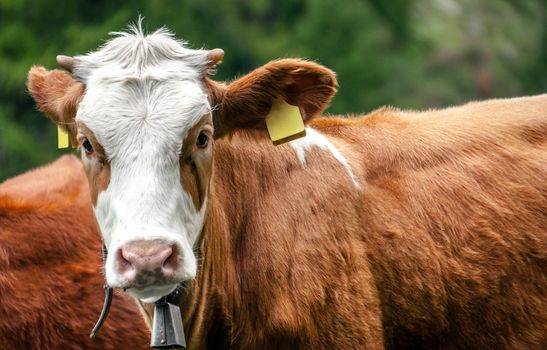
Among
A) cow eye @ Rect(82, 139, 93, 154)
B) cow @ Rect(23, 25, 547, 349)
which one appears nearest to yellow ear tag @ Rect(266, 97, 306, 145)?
cow @ Rect(23, 25, 547, 349)

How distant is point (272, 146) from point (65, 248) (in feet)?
5.49

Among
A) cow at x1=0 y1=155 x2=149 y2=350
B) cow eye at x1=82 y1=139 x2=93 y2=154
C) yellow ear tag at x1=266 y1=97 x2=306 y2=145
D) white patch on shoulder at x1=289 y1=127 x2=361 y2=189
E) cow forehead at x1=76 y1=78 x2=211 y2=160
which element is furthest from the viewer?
cow at x1=0 y1=155 x2=149 y2=350

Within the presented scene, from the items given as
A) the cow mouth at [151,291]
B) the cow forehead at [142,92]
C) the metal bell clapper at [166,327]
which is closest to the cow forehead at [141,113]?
the cow forehead at [142,92]

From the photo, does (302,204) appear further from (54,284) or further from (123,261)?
(54,284)

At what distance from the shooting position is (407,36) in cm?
3108

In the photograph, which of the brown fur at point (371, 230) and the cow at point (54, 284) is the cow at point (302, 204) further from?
the cow at point (54, 284)

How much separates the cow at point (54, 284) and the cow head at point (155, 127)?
1.29 metres

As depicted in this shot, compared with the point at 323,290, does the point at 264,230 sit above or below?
above

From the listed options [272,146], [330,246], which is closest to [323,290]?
[330,246]

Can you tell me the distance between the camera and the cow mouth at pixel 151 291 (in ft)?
16.3

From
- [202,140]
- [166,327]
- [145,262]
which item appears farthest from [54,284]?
[145,262]

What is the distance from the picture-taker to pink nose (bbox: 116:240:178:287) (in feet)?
15.9

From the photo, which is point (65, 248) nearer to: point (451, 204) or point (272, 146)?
point (272, 146)

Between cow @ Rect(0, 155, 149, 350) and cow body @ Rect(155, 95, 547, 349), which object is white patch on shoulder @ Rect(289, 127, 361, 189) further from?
cow @ Rect(0, 155, 149, 350)
